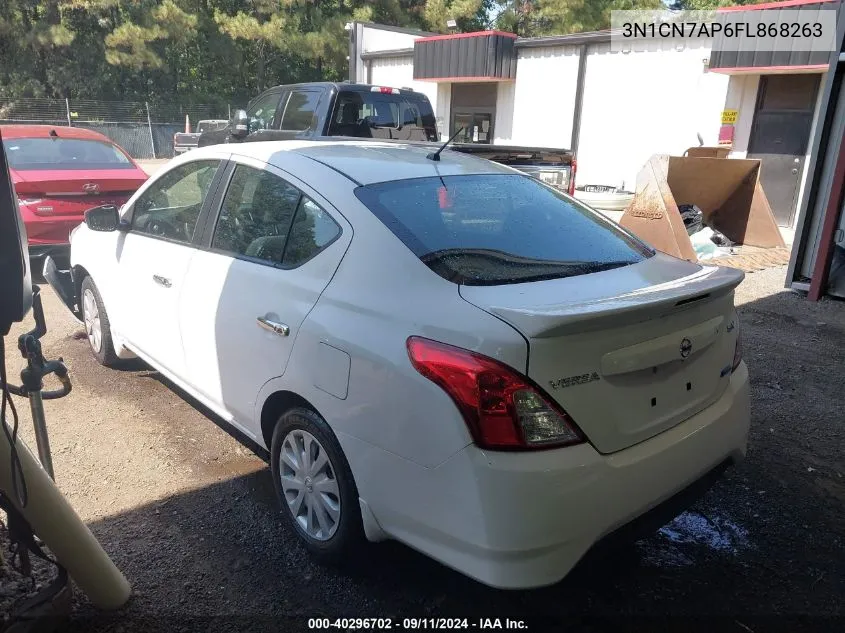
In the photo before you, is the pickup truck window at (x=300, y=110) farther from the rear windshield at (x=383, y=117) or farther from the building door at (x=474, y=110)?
the building door at (x=474, y=110)

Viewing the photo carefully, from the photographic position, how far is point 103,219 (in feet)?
13.1

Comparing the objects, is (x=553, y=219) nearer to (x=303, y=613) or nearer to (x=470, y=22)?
(x=303, y=613)

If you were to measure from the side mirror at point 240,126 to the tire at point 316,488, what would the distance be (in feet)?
24.7

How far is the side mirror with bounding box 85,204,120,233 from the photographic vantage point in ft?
13.1

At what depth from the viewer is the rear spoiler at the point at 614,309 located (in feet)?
6.51

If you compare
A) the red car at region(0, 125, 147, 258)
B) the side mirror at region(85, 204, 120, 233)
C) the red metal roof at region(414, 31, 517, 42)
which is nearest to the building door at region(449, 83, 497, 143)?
the red metal roof at region(414, 31, 517, 42)

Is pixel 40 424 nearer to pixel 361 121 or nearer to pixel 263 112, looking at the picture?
pixel 361 121

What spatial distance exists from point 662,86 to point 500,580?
1372cm

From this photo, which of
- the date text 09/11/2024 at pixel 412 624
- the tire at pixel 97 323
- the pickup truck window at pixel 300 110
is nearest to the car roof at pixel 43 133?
the pickup truck window at pixel 300 110

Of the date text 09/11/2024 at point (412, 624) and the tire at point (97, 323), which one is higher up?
the tire at point (97, 323)

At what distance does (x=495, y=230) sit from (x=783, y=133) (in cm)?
1151

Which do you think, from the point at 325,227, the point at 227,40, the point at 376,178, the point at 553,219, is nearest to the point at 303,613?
the point at 325,227

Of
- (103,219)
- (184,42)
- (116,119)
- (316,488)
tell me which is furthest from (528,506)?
(184,42)

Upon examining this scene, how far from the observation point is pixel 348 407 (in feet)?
7.61
